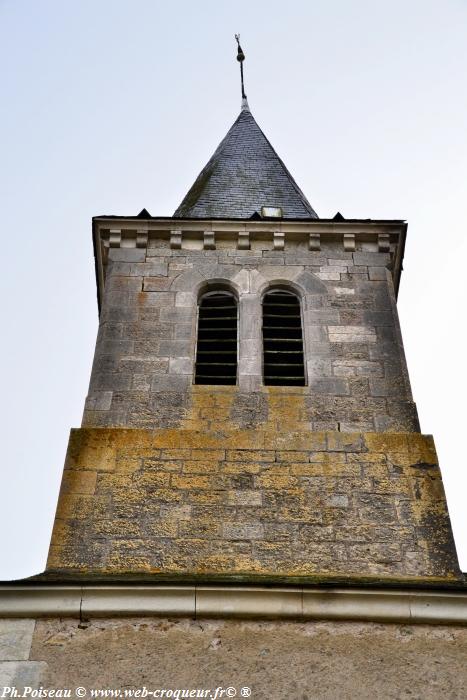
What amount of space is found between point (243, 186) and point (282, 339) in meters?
5.07

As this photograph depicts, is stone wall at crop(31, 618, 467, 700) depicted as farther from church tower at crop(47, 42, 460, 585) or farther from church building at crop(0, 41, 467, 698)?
church tower at crop(47, 42, 460, 585)

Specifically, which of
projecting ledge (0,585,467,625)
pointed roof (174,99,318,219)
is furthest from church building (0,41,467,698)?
pointed roof (174,99,318,219)

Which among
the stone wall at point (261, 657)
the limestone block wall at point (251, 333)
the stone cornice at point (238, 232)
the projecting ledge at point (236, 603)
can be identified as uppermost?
the stone cornice at point (238, 232)

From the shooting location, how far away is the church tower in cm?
734

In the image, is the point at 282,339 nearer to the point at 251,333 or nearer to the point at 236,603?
the point at 251,333

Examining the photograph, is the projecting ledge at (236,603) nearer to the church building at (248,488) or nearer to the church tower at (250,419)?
the church building at (248,488)

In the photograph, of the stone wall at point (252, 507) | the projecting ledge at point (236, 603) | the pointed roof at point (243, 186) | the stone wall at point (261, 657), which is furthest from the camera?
the pointed roof at point (243, 186)

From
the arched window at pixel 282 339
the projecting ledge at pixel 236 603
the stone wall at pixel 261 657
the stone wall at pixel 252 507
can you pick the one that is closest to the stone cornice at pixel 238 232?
the arched window at pixel 282 339

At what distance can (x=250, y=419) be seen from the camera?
8.66m

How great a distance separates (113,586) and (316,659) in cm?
145

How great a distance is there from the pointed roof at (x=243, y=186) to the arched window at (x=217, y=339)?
6.52 feet

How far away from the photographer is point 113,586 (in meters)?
6.53

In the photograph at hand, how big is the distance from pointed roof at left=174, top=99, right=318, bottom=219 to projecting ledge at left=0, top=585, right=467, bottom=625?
665 cm

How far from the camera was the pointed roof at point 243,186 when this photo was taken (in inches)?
532
